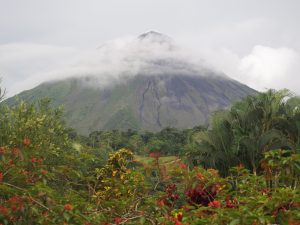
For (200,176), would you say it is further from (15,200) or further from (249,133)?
(249,133)

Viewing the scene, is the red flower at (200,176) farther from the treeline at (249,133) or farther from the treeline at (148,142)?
the treeline at (148,142)

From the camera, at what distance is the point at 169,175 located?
22.2 ft

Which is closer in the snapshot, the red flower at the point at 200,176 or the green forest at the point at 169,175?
the green forest at the point at 169,175

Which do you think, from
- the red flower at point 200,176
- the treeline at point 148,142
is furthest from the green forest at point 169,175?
the treeline at point 148,142

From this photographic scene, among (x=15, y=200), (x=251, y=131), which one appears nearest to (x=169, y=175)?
(x=15, y=200)

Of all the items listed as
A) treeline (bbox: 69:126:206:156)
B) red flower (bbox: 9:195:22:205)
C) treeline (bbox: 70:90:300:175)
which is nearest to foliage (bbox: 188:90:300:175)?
treeline (bbox: 70:90:300:175)

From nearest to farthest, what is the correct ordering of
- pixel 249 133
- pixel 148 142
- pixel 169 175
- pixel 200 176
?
pixel 200 176 → pixel 169 175 → pixel 249 133 → pixel 148 142

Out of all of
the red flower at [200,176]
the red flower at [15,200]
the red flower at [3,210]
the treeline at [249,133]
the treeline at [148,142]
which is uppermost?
the red flower at [15,200]

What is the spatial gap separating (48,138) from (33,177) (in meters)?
14.3

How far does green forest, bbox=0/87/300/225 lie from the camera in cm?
451

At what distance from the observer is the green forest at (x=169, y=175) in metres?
4.51

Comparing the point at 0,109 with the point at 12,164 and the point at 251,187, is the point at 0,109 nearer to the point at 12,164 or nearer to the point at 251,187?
the point at 12,164

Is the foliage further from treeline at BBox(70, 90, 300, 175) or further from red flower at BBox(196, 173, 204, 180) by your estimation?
red flower at BBox(196, 173, 204, 180)

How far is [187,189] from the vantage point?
23.6 ft
